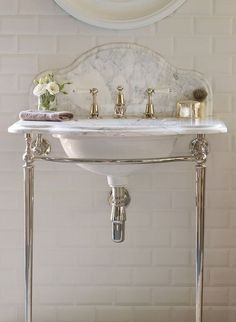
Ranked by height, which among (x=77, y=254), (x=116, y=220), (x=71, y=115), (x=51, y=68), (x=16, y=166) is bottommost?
(x=77, y=254)

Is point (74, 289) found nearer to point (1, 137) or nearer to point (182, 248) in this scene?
point (182, 248)

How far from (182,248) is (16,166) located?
73 centimetres

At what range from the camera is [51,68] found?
7.45 feet

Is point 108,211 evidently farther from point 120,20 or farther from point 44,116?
point 120,20

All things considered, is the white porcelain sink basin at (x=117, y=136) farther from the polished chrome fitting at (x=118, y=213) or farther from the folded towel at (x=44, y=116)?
the polished chrome fitting at (x=118, y=213)

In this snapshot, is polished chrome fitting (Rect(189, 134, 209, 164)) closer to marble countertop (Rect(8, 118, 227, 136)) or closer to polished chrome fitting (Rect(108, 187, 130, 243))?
marble countertop (Rect(8, 118, 227, 136))

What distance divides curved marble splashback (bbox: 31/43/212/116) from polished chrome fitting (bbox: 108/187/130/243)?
Result: 31 centimetres

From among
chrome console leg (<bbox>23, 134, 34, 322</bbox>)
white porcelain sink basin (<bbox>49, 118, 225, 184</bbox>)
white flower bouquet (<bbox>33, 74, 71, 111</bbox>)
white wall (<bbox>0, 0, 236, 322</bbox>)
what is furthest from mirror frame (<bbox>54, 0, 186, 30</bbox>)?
chrome console leg (<bbox>23, 134, 34, 322</bbox>)

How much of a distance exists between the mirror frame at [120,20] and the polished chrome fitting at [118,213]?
0.62 metres

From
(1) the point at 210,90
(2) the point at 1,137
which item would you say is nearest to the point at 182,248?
(1) the point at 210,90

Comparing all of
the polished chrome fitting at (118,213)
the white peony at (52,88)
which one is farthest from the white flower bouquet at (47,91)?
the polished chrome fitting at (118,213)

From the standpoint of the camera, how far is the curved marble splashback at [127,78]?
88.9 inches

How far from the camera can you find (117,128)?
1.83 metres

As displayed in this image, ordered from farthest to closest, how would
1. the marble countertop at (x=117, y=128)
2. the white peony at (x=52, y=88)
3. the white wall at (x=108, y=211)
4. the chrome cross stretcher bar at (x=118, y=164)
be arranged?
the white wall at (x=108, y=211) → the white peony at (x=52, y=88) → the chrome cross stretcher bar at (x=118, y=164) → the marble countertop at (x=117, y=128)
